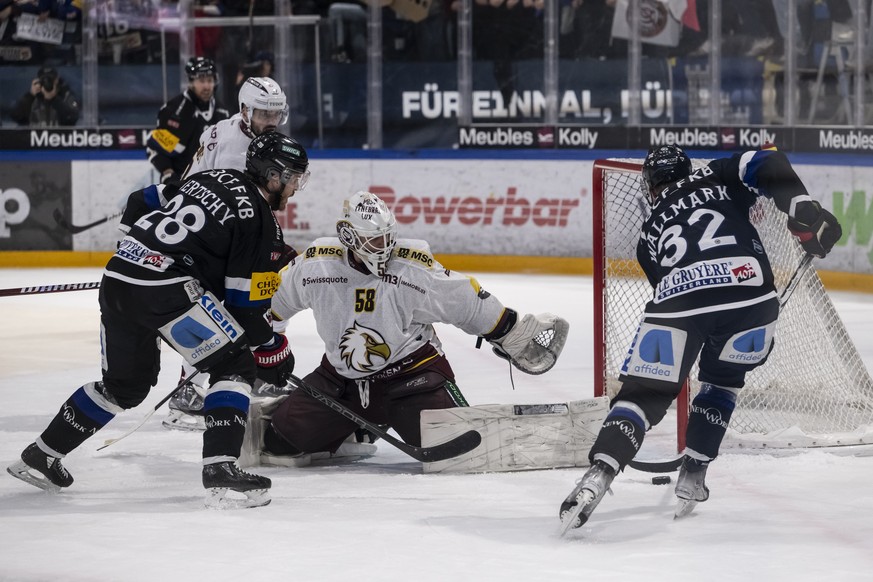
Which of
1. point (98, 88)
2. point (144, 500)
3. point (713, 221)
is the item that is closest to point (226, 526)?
point (144, 500)

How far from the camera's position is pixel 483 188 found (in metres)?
9.14

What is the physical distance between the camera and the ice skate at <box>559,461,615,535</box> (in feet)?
10.5

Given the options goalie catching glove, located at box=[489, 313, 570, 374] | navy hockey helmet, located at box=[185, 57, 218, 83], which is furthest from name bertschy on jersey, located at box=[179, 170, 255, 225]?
navy hockey helmet, located at box=[185, 57, 218, 83]

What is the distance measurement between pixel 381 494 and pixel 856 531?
1.23 metres

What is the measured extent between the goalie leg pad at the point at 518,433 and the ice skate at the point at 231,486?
595mm


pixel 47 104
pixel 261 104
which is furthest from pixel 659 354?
pixel 47 104

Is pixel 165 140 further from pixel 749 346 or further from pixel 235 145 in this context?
pixel 749 346

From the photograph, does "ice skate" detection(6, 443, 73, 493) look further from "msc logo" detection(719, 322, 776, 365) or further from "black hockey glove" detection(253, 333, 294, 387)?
"msc logo" detection(719, 322, 776, 365)

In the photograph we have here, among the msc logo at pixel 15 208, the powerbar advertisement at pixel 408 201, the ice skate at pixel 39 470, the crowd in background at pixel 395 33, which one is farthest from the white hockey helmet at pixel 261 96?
the msc logo at pixel 15 208

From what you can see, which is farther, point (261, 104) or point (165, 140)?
point (165, 140)

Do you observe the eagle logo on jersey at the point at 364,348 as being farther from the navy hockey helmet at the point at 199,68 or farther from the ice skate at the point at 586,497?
the navy hockey helmet at the point at 199,68

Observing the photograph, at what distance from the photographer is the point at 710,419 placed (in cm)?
353

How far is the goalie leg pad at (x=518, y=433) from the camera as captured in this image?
13.1ft

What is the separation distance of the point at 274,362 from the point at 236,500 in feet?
1.92
